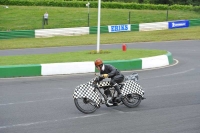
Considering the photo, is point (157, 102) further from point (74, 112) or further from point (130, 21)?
point (130, 21)

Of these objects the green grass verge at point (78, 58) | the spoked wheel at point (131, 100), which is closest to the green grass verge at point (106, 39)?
the green grass verge at point (78, 58)

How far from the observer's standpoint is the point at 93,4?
58688 mm

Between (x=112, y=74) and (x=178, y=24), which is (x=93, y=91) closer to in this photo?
(x=112, y=74)

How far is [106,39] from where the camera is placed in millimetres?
35188

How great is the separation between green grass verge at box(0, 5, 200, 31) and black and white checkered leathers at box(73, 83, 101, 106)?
3150 cm

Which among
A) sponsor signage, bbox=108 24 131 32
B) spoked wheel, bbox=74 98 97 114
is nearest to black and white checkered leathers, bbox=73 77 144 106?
spoked wheel, bbox=74 98 97 114

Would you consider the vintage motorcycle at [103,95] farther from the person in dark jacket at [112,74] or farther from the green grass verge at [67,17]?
the green grass verge at [67,17]

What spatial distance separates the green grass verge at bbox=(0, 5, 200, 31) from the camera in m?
44.8

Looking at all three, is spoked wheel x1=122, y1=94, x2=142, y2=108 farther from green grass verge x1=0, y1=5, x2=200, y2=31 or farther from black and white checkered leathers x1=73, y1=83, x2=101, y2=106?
green grass verge x1=0, y1=5, x2=200, y2=31

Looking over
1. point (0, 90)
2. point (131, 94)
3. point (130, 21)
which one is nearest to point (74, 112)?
point (131, 94)

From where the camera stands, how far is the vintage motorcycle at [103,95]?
Answer: 37.2ft

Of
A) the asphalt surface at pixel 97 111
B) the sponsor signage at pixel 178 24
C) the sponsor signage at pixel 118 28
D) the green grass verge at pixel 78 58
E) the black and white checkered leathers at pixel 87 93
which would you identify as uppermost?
the sponsor signage at pixel 178 24

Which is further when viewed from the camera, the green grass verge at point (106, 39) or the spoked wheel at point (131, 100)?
the green grass verge at point (106, 39)

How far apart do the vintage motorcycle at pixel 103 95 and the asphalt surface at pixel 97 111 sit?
179 millimetres
